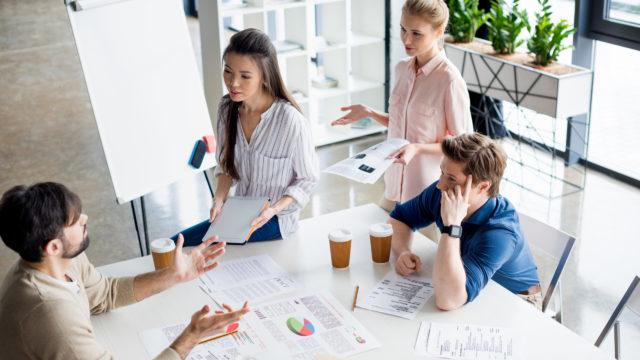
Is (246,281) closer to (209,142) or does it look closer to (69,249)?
(69,249)

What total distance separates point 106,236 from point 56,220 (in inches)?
108

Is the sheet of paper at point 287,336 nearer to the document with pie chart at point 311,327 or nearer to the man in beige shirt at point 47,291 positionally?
the document with pie chart at point 311,327

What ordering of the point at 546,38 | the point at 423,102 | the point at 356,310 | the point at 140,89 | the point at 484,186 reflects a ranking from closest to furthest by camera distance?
the point at 356,310
the point at 484,186
the point at 423,102
the point at 140,89
the point at 546,38

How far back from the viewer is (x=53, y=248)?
1990 millimetres

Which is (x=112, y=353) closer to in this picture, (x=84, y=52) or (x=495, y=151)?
(x=495, y=151)

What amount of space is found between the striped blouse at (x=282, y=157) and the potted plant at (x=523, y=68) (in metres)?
2.22

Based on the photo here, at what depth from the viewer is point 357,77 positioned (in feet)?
20.3

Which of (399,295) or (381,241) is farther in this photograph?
(381,241)

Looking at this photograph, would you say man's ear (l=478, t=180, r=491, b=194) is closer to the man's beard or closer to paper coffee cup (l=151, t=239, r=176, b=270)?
paper coffee cup (l=151, t=239, r=176, b=270)

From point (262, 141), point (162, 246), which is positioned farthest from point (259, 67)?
point (162, 246)

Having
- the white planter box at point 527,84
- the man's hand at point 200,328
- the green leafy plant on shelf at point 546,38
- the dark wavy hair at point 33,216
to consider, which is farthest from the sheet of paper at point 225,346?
the green leafy plant on shelf at point 546,38

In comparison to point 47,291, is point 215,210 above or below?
below

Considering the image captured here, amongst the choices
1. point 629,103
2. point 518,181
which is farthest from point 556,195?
point 629,103

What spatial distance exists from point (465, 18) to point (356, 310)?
127 inches
